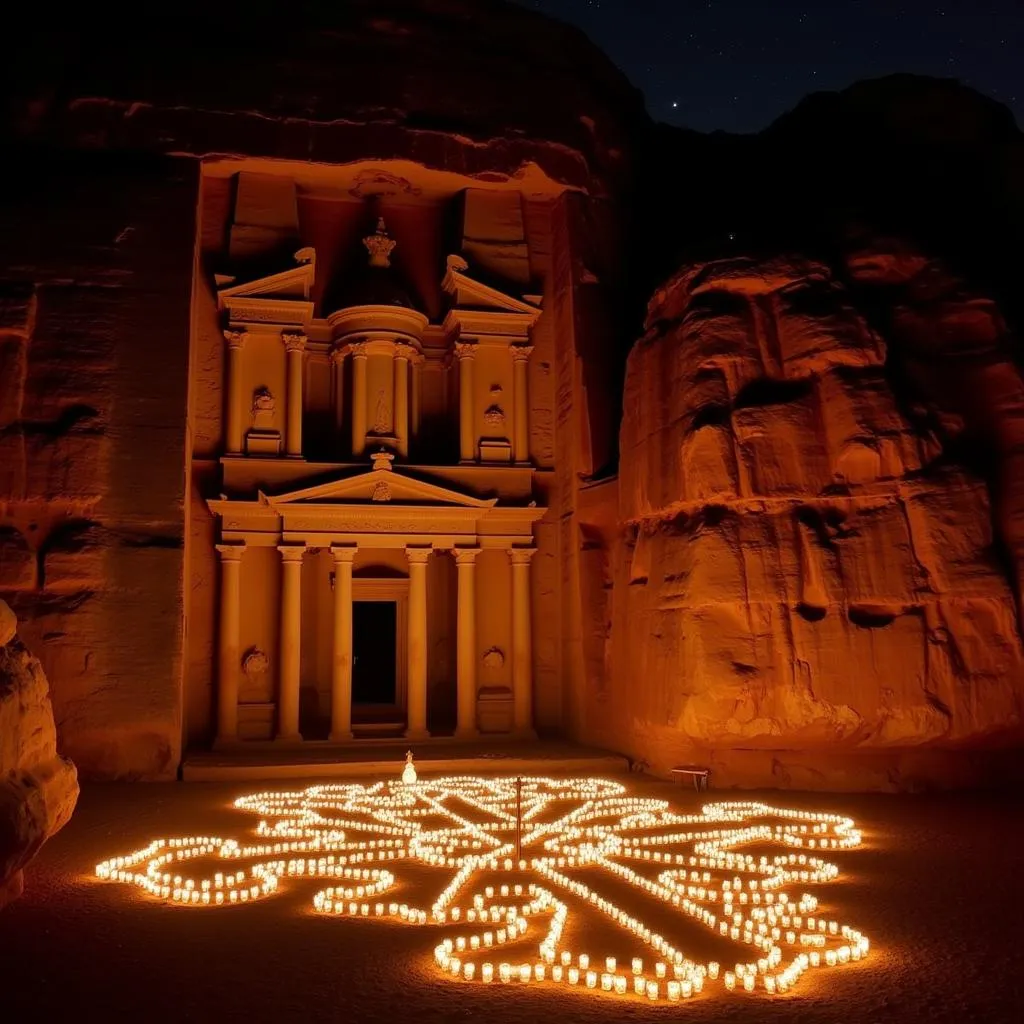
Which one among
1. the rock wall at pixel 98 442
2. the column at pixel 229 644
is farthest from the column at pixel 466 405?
the rock wall at pixel 98 442

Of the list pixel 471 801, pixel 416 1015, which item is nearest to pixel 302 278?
pixel 471 801

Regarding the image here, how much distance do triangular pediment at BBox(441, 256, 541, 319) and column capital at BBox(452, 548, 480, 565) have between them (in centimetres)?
493

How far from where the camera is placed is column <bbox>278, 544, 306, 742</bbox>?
16297 millimetres

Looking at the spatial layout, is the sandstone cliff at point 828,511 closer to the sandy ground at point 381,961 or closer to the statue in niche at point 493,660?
the sandy ground at point 381,961

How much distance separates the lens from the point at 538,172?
1839cm

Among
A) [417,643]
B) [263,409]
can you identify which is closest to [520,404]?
[263,409]

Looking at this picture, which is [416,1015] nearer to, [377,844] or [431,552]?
[377,844]

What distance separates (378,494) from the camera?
1717cm

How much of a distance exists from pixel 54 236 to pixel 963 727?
15682mm

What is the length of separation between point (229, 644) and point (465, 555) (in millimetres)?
4581

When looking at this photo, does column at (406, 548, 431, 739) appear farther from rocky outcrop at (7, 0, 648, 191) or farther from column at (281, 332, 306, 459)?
rocky outcrop at (7, 0, 648, 191)

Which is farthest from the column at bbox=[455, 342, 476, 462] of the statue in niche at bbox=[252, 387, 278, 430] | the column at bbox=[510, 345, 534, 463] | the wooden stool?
the wooden stool

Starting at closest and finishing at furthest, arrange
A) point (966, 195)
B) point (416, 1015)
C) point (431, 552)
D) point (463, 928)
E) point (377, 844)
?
point (416, 1015)
point (463, 928)
point (377, 844)
point (966, 195)
point (431, 552)

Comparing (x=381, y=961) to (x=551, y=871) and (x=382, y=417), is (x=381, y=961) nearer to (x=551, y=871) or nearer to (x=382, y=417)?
(x=551, y=871)
